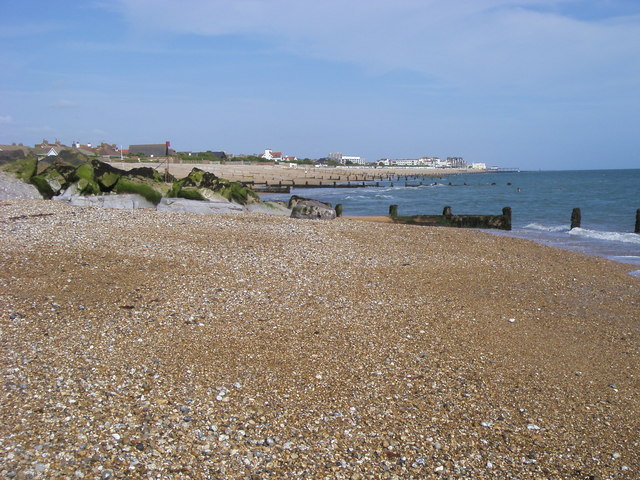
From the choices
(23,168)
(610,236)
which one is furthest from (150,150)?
(610,236)

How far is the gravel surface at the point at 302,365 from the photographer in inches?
176

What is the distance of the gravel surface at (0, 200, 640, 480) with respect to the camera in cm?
448

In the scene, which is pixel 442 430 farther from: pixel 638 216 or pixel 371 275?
pixel 638 216

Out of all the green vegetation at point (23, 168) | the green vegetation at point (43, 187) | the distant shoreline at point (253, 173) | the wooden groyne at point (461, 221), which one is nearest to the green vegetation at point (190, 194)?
the green vegetation at point (43, 187)

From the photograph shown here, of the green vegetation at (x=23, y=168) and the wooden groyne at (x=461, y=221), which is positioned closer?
the green vegetation at (x=23, y=168)

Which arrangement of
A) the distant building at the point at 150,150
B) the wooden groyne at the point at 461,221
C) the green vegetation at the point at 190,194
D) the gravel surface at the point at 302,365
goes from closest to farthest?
1. the gravel surface at the point at 302,365
2. the green vegetation at the point at 190,194
3. the wooden groyne at the point at 461,221
4. the distant building at the point at 150,150

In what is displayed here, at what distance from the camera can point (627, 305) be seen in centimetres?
Answer: 952

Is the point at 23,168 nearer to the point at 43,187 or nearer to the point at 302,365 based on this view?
the point at 43,187

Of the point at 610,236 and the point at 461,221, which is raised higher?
the point at 461,221

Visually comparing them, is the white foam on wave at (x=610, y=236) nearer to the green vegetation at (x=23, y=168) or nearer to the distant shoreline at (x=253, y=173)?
the green vegetation at (x=23, y=168)

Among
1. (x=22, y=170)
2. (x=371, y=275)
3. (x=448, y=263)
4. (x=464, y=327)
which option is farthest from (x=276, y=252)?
(x=22, y=170)

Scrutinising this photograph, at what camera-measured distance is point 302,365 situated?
6215mm

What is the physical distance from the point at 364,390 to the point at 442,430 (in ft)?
3.25

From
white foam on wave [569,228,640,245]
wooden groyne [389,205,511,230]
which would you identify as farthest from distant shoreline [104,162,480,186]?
white foam on wave [569,228,640,245]
